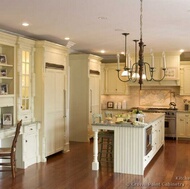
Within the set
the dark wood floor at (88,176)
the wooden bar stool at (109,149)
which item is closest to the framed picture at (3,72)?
the dark wood floor at (88,176)


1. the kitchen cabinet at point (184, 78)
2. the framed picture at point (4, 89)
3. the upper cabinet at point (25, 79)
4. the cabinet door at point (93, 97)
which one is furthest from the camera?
the kitchen cabinet at point (184, 78)

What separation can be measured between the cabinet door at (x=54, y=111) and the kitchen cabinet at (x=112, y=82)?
11.1ft

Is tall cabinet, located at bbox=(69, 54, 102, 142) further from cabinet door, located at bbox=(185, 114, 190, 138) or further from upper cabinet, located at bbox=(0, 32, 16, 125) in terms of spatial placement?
upper cabinet, located at bbox=(0, 32, 16, 125)

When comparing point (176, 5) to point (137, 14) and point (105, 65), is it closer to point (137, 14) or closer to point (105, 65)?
point (137, 14)

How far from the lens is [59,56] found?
278 inches

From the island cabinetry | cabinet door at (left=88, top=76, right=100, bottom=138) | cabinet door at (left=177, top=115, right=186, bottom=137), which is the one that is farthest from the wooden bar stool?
cabinet door at (left=177, top=115, right=186, bottom=137)

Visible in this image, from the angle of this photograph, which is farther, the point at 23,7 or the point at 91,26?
the point at 91,26

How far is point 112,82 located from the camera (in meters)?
10.4

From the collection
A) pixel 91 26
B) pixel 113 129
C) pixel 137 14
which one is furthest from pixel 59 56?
pixel 137 14

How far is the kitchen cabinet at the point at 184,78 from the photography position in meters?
9.48

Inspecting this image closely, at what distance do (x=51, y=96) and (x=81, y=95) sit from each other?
2173 mm

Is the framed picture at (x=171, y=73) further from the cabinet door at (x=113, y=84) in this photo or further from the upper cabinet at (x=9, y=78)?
the upper cabinet at (x=9, y=78)

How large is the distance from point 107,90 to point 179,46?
3251 mm

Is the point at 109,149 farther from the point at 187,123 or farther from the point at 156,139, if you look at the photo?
the point at 187,123
